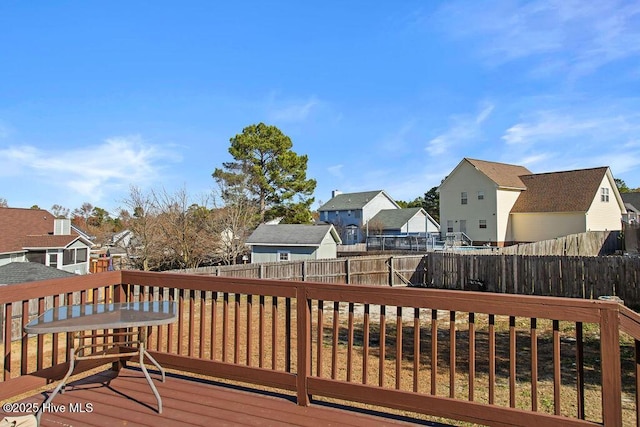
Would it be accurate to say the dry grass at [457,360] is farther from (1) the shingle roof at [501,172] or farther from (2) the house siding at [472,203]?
(1) the shingle roof at [501,172]

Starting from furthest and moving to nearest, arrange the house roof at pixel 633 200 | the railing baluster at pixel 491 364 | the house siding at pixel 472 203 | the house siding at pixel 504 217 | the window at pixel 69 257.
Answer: the house roof at pixel 633 200
the house siding at pixel 472 203
the house siding at pixel 504 217
the window at pixel 69 257
the railing baluster at pixel 491 364

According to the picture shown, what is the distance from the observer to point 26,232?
2023cm

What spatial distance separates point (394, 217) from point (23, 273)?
110 feet

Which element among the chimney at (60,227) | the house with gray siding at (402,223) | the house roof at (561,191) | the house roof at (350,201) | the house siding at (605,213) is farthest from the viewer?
the house roof at (350,201)

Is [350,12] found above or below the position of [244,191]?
above

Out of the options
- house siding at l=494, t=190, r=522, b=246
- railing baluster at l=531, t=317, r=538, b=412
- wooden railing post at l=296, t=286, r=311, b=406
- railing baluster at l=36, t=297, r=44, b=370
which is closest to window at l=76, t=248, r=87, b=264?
railing baluster at l=36, t=297, r=44, b=370

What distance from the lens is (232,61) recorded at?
43.1ft

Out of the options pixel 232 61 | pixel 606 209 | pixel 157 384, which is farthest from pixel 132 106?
pixel 606 209

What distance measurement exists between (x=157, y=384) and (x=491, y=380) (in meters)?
2.53

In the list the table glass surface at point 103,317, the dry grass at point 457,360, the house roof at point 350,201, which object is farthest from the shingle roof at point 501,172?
the table glass surface at point 103,317

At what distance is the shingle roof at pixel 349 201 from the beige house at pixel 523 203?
1274 cm

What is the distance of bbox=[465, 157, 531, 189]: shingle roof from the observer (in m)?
27.7

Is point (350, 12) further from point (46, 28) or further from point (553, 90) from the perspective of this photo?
point (553, 90)

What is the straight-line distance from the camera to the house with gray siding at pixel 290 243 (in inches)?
879
